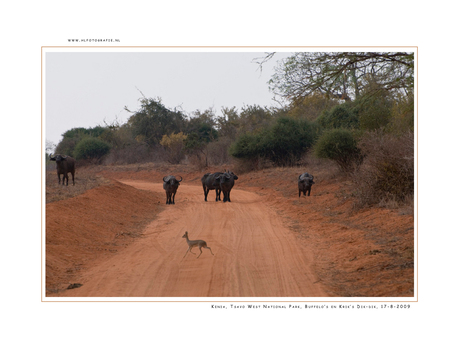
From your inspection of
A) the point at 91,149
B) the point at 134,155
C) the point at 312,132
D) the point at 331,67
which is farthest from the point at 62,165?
the point at 134,155

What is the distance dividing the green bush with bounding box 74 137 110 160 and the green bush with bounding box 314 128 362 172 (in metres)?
31.6

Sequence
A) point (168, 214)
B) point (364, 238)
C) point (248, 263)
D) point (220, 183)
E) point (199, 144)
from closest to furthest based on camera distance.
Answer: point (248, 263) < point (364, 238) < point (168, 214) < point (220, 183) < point (199, 144)

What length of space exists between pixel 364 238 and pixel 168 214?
7.04 m

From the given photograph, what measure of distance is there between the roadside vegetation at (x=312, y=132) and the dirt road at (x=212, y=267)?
11.9 ft

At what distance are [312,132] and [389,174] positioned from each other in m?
20.7

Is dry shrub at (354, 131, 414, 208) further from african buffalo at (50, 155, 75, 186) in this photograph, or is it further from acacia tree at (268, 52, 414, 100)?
african buffalo at (50, 155, 75, 186)

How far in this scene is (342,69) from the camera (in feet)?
32.9

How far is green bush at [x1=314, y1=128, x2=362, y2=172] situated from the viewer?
21.0 metres

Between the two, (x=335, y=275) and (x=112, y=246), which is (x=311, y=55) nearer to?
(x=335, y=275)

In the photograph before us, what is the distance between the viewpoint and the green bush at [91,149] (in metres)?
45.8

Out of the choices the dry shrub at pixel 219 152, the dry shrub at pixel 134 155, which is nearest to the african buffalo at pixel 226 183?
the dry shrub at pixel 219 152
